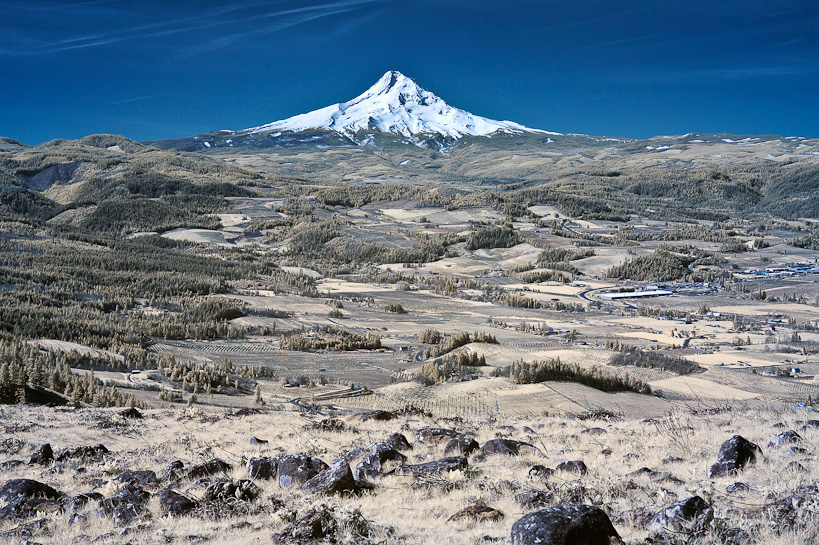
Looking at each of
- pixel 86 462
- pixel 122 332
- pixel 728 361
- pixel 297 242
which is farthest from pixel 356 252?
pixel 86 462

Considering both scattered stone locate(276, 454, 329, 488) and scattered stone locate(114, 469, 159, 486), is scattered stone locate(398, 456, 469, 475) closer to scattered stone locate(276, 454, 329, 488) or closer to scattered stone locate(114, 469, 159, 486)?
scattered stone locate(276, 454, 329, 488)

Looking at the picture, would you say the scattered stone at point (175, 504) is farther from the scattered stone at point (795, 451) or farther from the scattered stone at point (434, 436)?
the scattered stone at point (795, 451)

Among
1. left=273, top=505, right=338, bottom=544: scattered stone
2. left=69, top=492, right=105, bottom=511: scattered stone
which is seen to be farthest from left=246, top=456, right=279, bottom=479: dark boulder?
left=273, top=505, right=338, bottom=544: scattered stone

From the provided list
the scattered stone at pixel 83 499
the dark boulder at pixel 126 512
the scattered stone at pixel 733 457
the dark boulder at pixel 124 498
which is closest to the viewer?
the dark boulder at pixel 126 512

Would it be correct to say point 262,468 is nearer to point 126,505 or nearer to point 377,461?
point 377,461

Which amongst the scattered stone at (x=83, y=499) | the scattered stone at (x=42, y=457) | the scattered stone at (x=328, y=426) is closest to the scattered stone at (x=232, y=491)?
the scattered stone at (x=83, y=499)

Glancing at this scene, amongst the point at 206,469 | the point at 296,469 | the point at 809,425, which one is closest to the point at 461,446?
the point at 296,469
